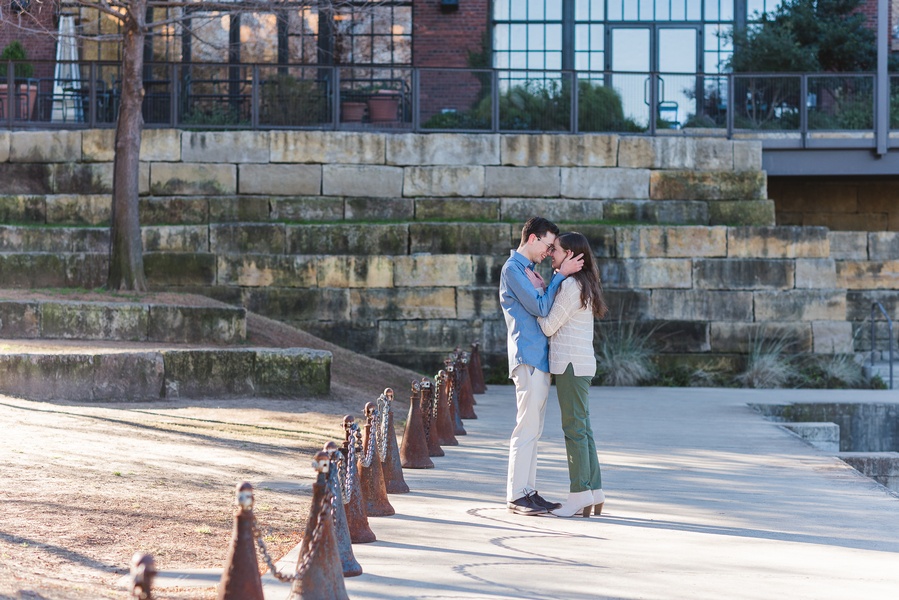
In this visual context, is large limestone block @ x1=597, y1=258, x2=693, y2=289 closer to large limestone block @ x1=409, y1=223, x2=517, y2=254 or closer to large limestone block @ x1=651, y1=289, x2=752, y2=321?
large limestone block @ x1=651, y1=289, x2=752, y2=321

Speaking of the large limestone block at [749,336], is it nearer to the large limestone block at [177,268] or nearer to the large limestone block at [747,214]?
the large limestone block at [747,214]

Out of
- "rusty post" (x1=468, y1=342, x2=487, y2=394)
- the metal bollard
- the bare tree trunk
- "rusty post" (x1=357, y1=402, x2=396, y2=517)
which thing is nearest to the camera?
the metal bollard

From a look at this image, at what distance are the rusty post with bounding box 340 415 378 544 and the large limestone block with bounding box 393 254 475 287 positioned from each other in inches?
430

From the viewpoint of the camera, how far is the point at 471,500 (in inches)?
303

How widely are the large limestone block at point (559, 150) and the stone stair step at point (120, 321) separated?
605cm

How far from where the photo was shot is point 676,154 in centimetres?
1828

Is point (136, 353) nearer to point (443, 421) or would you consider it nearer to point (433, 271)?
point (443, 421)

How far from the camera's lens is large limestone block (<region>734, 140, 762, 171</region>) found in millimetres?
18328

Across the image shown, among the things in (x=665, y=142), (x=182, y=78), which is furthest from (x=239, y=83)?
(x=665, y=142)

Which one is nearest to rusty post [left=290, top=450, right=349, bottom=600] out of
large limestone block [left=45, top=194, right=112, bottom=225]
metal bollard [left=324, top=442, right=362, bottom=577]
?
metal bollard [left=324, top=442, right=362, bottom=577]

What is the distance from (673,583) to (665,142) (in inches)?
540

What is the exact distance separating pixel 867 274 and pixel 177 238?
39.5 feet

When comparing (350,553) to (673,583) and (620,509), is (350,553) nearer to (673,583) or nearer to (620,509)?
(673,583)

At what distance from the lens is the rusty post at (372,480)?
6.91 meters
